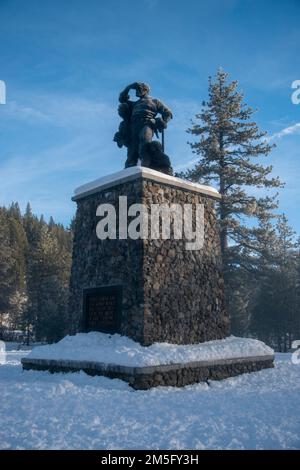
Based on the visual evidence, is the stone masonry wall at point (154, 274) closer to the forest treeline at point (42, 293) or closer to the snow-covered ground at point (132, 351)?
the snow-covered ground at point (132, 351)

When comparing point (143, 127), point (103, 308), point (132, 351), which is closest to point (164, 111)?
point (143, 127)

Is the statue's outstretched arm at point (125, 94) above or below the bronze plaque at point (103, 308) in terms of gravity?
above

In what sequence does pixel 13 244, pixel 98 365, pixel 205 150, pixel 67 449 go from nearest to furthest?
pixel 67 449
pixel 98 365
pixel 205 150
pixel 13 244

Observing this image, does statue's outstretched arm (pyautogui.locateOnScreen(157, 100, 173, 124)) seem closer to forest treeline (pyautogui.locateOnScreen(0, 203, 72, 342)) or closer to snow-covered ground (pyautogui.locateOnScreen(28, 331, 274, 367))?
snow-covered ground (pyautogui.locateOnScreen(28, 331, 274, 367))

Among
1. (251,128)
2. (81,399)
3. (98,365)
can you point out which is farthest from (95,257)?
(251,128)

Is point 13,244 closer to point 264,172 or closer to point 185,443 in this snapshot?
point 264,172

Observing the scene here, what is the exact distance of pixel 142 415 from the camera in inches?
210

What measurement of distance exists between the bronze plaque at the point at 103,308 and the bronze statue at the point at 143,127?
138 inches

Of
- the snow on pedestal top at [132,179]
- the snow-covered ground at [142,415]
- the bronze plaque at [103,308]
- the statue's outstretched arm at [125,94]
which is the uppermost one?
the statue's outstretched arm at [125,94]

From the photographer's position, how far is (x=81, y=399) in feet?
20.1

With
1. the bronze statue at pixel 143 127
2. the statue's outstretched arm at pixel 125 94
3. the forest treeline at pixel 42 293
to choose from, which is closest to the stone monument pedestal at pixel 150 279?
the bronze statue at pixel 143 127

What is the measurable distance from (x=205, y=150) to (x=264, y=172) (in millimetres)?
3884

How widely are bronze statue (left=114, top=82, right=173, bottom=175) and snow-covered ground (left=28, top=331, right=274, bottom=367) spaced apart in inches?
178

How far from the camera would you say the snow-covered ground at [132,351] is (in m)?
7.50
